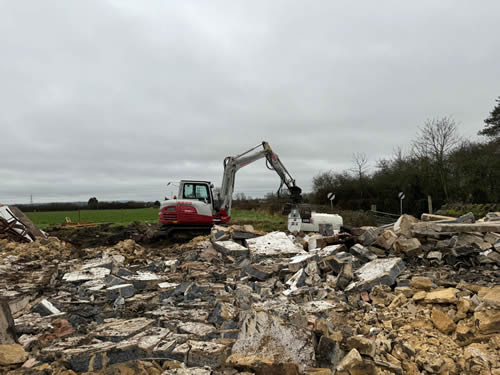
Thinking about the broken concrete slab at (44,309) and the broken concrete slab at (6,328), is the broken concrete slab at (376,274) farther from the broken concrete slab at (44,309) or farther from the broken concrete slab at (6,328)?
the broken concrete slab at (6,328)

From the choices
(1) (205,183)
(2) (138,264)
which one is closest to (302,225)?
(1) (205,183)

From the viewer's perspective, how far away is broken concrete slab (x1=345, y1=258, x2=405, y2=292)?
217 inches

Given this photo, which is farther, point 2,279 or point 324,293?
point 2,279

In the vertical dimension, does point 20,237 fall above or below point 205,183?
below

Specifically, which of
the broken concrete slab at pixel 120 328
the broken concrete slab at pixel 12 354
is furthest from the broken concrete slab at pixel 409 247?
the broken concrete slab at pixel 12 354

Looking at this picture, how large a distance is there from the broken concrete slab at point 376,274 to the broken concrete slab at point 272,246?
2.28m

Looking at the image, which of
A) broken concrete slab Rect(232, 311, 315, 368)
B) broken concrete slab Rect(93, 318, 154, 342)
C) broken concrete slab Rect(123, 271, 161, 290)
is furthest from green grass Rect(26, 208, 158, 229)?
broken concrete slab Rect(232, 311, 315, 368)

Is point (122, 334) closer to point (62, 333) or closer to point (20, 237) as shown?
point (62, 333)

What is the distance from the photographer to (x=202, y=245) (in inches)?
392

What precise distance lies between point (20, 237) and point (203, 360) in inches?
476

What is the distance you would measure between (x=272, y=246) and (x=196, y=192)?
5487 millimetres

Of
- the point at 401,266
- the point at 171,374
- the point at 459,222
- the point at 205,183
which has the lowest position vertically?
the point at 171,374

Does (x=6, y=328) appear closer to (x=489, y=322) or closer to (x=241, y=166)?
(x=489, y=322)

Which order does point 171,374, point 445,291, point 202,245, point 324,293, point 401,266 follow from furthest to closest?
point 202,245 < point 401,266 < point 324,293 < point 445,291 < point 171,374
